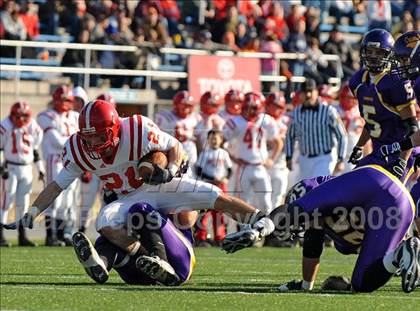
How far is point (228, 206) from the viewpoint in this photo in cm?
738

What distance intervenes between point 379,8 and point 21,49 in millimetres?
7338

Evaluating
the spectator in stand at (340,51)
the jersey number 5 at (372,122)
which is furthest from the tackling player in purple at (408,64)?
the spectator in stand at (340,51)

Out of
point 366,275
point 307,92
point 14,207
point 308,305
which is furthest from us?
point 14,207

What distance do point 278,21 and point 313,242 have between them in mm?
12700

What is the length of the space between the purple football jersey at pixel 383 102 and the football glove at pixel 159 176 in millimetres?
1700

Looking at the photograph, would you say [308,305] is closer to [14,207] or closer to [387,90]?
[387,90]

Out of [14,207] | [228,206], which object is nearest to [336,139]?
[14,207]

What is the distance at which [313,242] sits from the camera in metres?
7.06

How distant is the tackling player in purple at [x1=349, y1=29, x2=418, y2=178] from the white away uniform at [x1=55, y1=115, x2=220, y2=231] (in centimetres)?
121

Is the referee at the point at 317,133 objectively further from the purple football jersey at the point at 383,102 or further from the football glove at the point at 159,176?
the football glove at the point at 159,176

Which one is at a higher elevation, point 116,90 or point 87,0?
point 87,0

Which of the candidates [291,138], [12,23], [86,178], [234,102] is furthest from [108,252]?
[12,23]

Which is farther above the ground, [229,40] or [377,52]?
[377,52]

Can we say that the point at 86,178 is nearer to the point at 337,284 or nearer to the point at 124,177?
the point at 124,177
